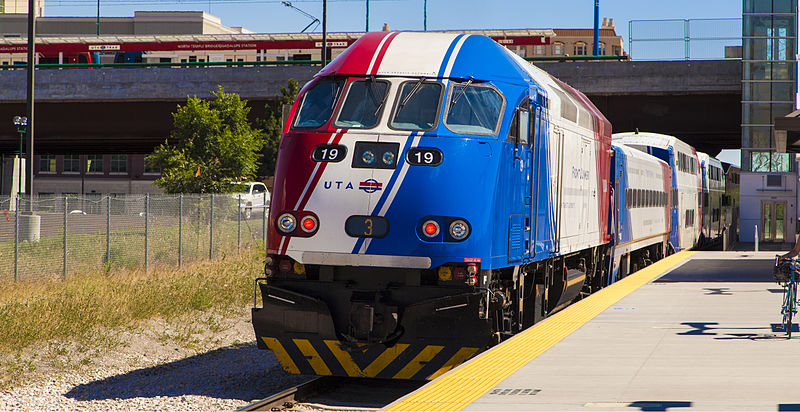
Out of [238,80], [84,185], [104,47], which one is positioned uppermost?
[104,47]

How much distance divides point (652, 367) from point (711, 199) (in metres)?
38.6

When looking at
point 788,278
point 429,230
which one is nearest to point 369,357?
point 429,230

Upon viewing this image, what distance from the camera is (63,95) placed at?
46500 millimetres

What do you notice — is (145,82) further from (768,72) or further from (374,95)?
(374,95)

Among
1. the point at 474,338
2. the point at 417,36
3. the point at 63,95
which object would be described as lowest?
the point at 474,338

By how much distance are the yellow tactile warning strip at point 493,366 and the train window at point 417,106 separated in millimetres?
2622

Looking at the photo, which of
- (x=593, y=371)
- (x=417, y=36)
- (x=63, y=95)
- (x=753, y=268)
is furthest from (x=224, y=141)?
(x=593, y=371)

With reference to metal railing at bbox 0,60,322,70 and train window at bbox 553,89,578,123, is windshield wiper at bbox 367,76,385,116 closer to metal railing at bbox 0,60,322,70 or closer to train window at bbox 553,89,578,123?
train window at bbox 553,89,578,123

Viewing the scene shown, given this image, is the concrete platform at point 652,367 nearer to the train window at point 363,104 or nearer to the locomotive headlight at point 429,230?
the locomotive headlight at point 429,230

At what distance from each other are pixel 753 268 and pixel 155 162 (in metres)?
21.0

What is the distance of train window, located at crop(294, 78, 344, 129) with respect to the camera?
10812mm

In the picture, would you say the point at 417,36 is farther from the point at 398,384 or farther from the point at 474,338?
the point at 398,384

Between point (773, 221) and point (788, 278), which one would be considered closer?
point (788, 278)

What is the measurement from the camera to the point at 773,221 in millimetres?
49875
